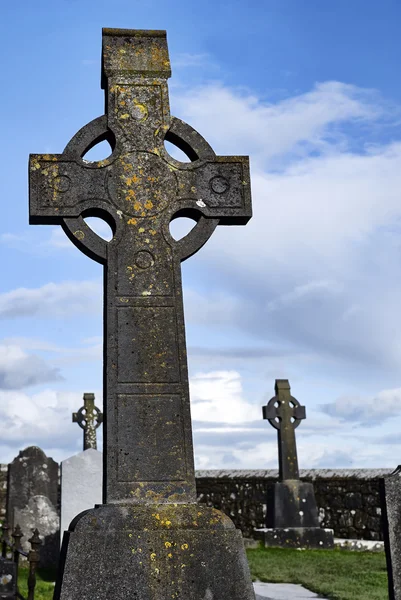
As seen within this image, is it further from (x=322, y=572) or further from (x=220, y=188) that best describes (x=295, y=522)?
(x=220, y=188)

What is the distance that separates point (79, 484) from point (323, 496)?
8.74 meters

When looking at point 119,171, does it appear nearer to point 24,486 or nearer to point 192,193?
point 192,193

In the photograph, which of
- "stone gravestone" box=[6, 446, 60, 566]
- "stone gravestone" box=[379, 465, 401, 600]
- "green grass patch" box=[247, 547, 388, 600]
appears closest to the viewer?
"stone gravestone" box=[379, 465, 401, 600]

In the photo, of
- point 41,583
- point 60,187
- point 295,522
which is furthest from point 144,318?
point 295,522

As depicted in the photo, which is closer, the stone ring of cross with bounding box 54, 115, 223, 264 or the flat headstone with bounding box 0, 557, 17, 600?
the stone ring of cross with bounding box 54, 115, 223, 264

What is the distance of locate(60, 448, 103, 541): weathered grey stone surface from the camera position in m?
10.3

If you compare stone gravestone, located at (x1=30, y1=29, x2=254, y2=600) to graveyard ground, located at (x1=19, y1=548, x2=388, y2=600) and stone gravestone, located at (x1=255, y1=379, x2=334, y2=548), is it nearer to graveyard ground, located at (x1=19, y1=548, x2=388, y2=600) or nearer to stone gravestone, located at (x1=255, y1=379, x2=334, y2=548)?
graveyard ground, located at (x1=19, y1=548, x2=388, y2=600)

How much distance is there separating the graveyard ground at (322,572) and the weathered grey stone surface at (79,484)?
39.4 inches

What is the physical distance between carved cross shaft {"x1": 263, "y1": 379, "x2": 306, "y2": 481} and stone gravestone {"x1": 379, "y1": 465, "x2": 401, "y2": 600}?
410 inches

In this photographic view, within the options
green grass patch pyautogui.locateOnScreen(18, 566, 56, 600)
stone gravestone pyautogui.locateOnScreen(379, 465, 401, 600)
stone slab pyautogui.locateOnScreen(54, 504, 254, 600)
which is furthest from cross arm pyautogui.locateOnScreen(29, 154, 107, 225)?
green grass patch pyautogui.locateOnScreen(18, 566, 56, 600)

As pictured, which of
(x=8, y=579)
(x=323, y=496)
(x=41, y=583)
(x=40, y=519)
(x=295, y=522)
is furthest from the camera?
(x=323, y=496)

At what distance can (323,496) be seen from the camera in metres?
17.6

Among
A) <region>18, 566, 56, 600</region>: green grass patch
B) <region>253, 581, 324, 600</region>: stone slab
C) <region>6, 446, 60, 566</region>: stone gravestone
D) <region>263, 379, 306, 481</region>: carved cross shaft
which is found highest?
<region>263, 379, 306, 481</region>: carved cross shaft

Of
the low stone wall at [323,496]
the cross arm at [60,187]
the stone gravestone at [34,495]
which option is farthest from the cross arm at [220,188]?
the low stone wall at [323,496]
